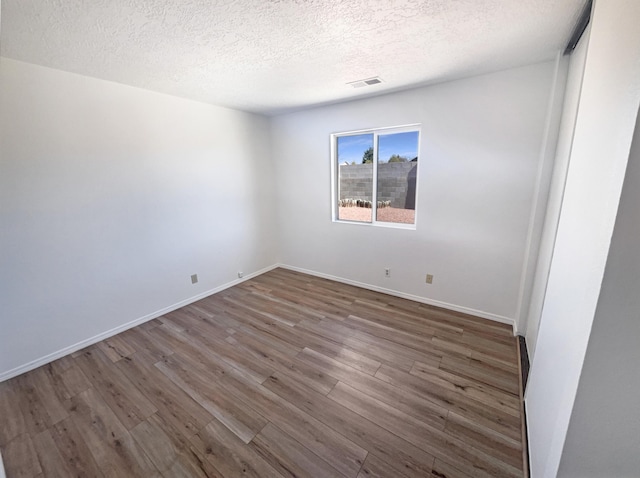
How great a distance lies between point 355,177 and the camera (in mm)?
3529

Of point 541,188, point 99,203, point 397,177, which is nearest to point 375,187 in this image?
point 397,177

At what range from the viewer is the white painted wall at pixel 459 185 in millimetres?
2275

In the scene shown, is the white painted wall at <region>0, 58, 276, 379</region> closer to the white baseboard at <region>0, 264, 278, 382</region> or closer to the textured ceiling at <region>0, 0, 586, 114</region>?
the white baseboard at <region>0, 264, 278, 382</region>

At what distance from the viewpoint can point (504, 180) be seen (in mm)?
2381

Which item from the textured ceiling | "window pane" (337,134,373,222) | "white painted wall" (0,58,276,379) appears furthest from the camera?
"window pane" (337,134,373,222)

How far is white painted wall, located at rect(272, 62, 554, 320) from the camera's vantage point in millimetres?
2275

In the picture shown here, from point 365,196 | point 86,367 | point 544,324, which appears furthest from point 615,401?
point 86,367

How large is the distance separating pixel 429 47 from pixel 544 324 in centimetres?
200

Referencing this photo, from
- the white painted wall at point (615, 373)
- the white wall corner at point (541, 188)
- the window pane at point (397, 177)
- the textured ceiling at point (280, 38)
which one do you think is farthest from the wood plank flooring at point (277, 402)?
the textured ceiling at point (280, 38)

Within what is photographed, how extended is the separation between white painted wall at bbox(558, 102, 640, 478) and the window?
2.36 metres

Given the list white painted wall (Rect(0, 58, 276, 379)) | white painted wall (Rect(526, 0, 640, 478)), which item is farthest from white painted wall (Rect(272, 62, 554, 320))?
white painted wall (Rect(0, 58, 276, 379))

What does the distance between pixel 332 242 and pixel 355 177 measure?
Result: 98 cm

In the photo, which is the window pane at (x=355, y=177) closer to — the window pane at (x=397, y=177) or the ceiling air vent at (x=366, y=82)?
the window pane at (x=397, y=177)

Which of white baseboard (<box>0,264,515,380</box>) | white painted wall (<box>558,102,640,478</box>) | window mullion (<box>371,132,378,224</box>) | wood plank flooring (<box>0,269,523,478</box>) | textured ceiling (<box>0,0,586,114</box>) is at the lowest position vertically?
wood plank flooring (<box>0,269,523,478</box>)
